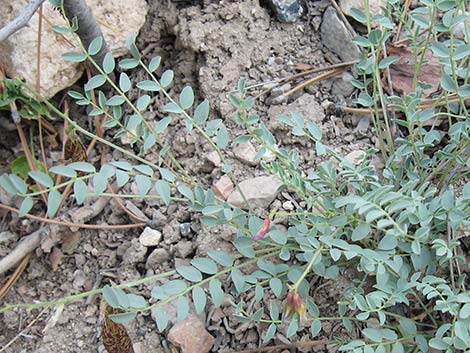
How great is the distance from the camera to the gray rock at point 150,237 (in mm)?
2086

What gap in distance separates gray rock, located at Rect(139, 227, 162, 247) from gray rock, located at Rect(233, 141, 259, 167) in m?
0.35

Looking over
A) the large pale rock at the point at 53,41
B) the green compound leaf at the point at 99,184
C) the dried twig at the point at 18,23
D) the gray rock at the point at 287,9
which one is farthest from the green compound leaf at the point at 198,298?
the gray rock at the point at 287,9

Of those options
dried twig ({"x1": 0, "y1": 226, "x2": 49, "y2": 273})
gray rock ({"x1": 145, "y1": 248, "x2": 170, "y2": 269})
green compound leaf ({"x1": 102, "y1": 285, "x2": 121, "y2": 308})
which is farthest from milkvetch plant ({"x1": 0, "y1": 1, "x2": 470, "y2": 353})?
dried twig ({"x1": 0, "y1": 226, "x2": 49, "y2": 273})

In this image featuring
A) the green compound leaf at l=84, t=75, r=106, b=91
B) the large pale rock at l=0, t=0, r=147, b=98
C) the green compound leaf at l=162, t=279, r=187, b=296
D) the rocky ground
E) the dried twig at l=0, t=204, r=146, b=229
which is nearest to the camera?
the green compound leaf at l=162, t=279, r=187, b=296

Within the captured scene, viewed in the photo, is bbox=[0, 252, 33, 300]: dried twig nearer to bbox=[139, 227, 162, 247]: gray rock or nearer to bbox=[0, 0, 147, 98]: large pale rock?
bbox=[139, 227, 162, 247]: gray rock

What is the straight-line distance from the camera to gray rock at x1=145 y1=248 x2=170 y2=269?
205cm

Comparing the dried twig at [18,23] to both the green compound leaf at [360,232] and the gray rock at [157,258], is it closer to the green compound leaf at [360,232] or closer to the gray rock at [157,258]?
the gray rock at [157,258]

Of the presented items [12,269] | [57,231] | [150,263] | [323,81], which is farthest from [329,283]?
[12,269]

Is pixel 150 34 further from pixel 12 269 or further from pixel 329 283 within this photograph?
pixel 329 283

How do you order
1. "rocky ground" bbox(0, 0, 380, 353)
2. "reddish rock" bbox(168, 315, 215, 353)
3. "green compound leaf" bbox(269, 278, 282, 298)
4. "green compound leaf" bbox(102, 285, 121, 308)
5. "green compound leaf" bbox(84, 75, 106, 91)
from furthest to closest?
"rocky ground" bbox(0, 0, 380, 353)
"reddish rock" bbox(168, 315, 215, 353)
"green compound leaf" bbox(84, 75, 106, 91)
"green compound leaf" bbox(269, 278, 282, 298)
"green compound leaf" bbox(102, 285, 121, 308)

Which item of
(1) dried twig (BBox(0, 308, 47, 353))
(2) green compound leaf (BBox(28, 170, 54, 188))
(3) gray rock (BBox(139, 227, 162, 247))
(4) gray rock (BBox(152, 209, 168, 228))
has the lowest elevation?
(1) dried twig (BBox(0, 308, 47, 353))

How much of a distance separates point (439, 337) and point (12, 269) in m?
1.36

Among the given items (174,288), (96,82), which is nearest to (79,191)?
(174,288)

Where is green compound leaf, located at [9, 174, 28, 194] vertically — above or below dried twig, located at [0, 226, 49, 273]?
above
